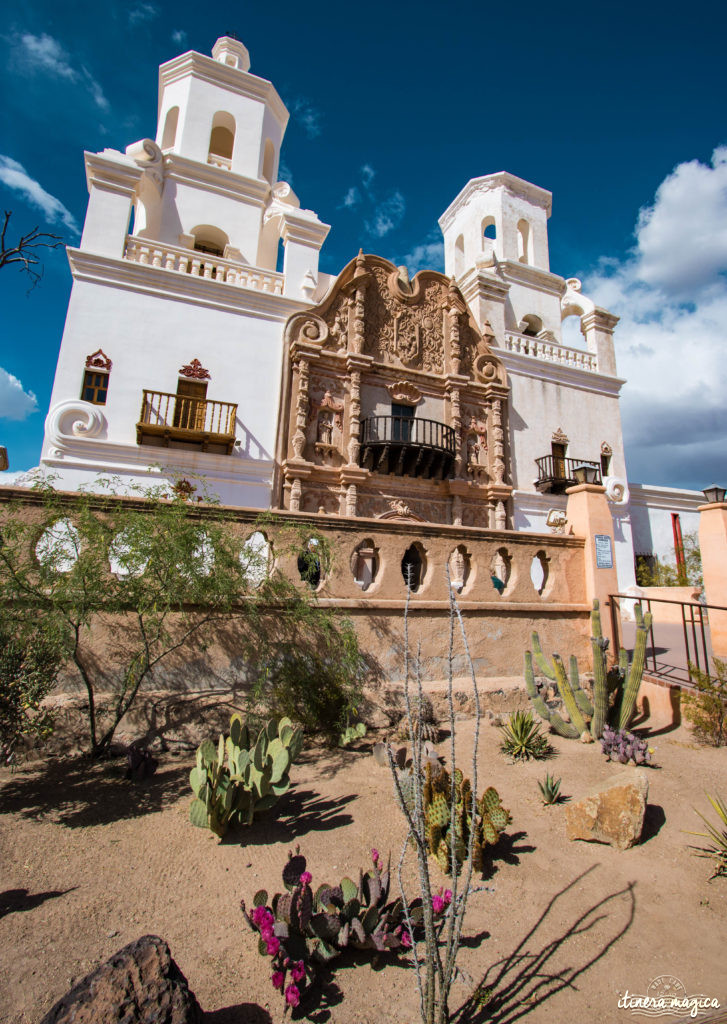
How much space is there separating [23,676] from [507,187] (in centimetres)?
2404

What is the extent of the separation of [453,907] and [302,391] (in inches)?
485

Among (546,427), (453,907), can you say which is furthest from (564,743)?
(546,427)

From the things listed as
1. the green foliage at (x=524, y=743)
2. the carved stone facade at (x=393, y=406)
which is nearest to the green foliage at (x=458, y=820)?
the green foliage at (x=524, y=743)

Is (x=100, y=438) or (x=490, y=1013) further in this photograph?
(x=100, y=438)

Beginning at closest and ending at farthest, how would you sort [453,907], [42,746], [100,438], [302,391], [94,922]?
1. [453,907]
2. [94,922]
3. [42,746]
4. [100,438]
5. [302,391]

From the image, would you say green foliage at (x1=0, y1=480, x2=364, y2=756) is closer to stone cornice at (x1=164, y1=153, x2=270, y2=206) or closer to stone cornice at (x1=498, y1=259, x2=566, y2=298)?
stone cornice at (x1=164, y1=153, x2=270, y2=206)

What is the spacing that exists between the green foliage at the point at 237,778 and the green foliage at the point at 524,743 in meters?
2.62

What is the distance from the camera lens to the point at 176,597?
453cm

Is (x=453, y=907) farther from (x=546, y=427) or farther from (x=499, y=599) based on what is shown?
(x=546, y=427)

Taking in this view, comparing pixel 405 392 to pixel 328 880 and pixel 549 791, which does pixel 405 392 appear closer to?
pixel 549 791

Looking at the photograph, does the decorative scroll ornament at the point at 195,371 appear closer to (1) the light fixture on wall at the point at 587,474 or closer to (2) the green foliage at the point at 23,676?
(1) the light fixture on wall at the point at 587,474

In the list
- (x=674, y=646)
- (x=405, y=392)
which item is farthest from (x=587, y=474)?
(x=405, y=392)

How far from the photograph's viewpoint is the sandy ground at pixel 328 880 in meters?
2.28

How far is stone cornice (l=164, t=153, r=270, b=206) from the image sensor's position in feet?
49.9
